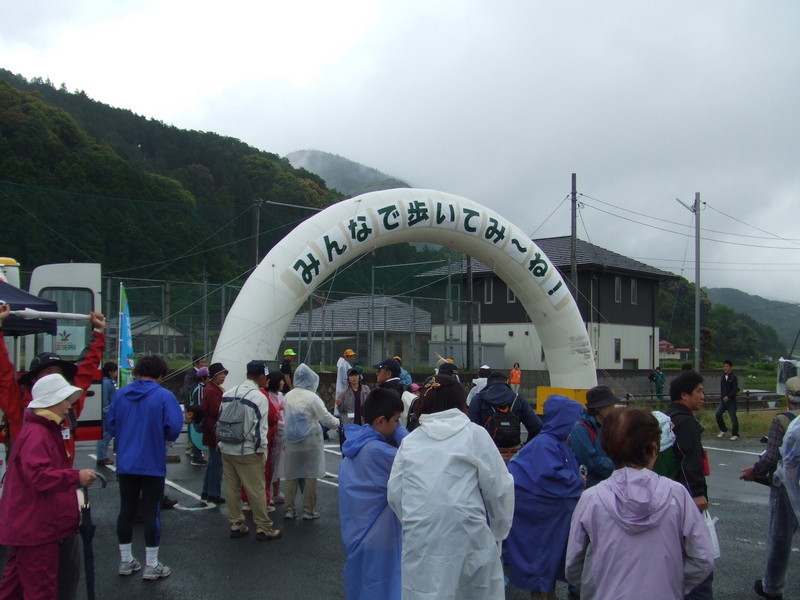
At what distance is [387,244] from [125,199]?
10.7 metres

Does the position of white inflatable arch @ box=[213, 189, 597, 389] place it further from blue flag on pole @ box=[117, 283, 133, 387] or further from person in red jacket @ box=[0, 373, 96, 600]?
person in red jacket @ box=[0, 373, 96, 600]

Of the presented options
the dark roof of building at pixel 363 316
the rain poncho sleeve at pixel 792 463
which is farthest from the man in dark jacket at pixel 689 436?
the dark roof of building at pixel 363 316

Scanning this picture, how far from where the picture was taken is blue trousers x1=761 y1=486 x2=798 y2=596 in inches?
205

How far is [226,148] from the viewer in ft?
145

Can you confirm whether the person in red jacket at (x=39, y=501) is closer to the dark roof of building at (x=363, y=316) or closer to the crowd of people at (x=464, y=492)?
the crowd of people at (x=464, y=492)

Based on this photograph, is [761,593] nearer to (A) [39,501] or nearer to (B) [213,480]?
(A) [39,501]

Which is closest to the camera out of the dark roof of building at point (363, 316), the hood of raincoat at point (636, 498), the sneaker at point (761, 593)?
the hood of raincoat at point (636, 498)

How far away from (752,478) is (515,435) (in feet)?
6.54

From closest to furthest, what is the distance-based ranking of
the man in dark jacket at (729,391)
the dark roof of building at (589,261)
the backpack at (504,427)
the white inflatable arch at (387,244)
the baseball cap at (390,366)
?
the backpack at (504,427) < the baseball cap at (390,366) < the white inflatable arch at (387,244) < the man in dark jacket at (729,391) < the dark roof of building at (589,261)

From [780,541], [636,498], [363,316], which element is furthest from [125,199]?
[636,498]

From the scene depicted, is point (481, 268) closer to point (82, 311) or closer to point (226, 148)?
point (226, 148)

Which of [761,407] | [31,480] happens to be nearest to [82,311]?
[31,480]

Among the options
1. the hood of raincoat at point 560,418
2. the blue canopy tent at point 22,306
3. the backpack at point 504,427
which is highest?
the blue canopy tent at point 22,306

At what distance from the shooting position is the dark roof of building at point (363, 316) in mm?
20578
